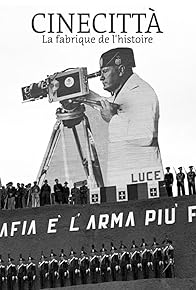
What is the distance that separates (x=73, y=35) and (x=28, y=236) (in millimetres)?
10248

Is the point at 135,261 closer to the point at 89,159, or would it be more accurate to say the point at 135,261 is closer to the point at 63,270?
the point at 63,270

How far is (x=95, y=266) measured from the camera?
38781mm

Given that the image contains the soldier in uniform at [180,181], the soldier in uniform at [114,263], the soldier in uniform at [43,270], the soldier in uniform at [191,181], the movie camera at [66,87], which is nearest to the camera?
the soldier in uniform at [114,263]

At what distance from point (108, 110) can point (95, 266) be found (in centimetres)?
972

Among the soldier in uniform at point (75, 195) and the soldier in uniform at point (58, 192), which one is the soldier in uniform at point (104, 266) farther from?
the soldier in uniform at point (58, 192)

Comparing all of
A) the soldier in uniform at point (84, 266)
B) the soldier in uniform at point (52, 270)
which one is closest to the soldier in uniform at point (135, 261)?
the soldier in uniform at point (84, 266)

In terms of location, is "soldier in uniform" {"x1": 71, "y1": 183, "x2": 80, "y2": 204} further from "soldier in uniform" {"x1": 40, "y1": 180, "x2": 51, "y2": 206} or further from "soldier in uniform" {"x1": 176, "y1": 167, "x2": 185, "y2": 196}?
"soldier in uniform" {"x1": 176, "y1": 167, "x2": 185, "y2": 196}

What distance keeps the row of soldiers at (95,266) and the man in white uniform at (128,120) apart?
6.66 m

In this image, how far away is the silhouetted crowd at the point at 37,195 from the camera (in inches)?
1694

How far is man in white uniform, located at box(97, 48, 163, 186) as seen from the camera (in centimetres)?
4566

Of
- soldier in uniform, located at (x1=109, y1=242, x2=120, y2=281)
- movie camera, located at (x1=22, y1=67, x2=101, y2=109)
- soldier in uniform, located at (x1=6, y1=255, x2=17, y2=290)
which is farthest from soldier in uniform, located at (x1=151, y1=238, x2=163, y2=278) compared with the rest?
movie camera, located at (x1=22, y1=67, x2=101, y2=109)

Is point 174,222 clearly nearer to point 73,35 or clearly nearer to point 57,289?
point 57,289

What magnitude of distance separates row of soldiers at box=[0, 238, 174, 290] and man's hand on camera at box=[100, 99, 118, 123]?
8.42 meters

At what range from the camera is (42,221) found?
4203 centimetres
